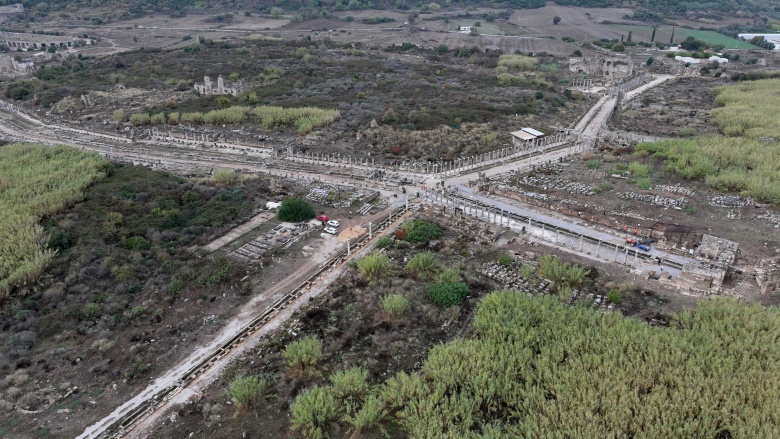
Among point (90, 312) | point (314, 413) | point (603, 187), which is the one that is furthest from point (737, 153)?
point (90, 312)

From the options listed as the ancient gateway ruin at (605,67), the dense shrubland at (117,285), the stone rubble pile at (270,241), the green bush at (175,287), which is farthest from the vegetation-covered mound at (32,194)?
the ancient gateway ruin at (605,67)

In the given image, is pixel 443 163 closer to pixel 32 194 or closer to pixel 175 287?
pixel 175 287

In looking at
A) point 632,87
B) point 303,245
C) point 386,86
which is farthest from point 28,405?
point 632,87

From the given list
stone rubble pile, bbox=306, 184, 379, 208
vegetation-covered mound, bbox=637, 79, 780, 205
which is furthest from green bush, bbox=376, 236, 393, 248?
vegetation-covered mound, bbox=637, 79, 780, 205

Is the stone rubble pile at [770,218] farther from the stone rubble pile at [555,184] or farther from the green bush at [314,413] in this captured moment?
the green bush at [314,413]

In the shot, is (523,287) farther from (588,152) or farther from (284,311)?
(588,152)

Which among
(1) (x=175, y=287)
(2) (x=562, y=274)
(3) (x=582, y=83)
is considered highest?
(3) (x=582, y=83)

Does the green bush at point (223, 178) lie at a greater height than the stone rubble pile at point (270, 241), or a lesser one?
greater
